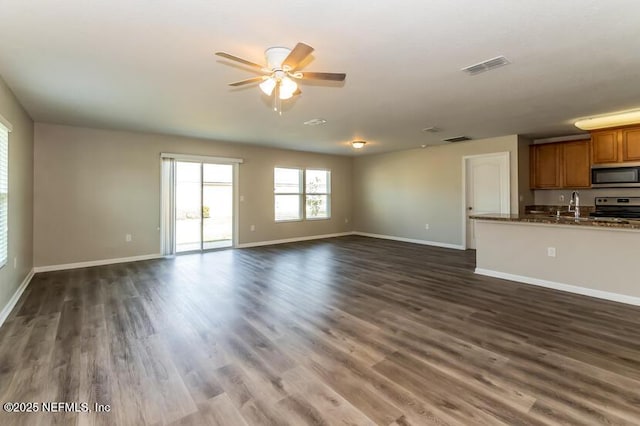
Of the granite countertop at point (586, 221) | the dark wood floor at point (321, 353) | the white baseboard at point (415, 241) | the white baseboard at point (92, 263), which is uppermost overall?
the granite countertop at point (586, 221)

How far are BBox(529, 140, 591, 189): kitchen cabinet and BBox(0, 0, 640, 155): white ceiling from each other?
61.7 inches

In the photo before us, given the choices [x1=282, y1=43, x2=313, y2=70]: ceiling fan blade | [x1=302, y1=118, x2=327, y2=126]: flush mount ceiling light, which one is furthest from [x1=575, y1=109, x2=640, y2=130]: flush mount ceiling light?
[x1=282, y1=43, x2=313, y2=70]: ceiling fan blade

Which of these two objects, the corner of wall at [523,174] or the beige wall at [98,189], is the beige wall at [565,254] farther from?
the beige wall at [98,189]

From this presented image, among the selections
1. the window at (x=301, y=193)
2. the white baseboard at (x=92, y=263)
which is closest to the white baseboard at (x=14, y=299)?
the white baseboard at (x=92, y=263)

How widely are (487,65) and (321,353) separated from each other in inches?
117

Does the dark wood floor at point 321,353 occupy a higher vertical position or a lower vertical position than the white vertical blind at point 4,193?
lower

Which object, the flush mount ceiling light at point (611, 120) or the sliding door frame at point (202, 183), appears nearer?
the flush mount ceiling light at point (611, 120)

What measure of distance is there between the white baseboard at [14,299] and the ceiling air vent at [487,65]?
5154mm

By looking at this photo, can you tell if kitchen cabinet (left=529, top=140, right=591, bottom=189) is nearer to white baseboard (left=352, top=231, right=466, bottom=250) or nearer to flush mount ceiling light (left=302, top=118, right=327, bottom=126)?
white baseboard (left=352, top=231, right=466, bottom=250)

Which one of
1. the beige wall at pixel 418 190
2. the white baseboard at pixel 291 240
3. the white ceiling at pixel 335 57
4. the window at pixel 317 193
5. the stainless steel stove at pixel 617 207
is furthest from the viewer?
the window at pixel 317 193

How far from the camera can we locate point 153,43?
242 cm

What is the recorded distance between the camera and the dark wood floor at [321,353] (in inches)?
70.5

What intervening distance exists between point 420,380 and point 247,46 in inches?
112

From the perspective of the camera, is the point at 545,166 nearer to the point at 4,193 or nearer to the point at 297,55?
the point at 297,55
